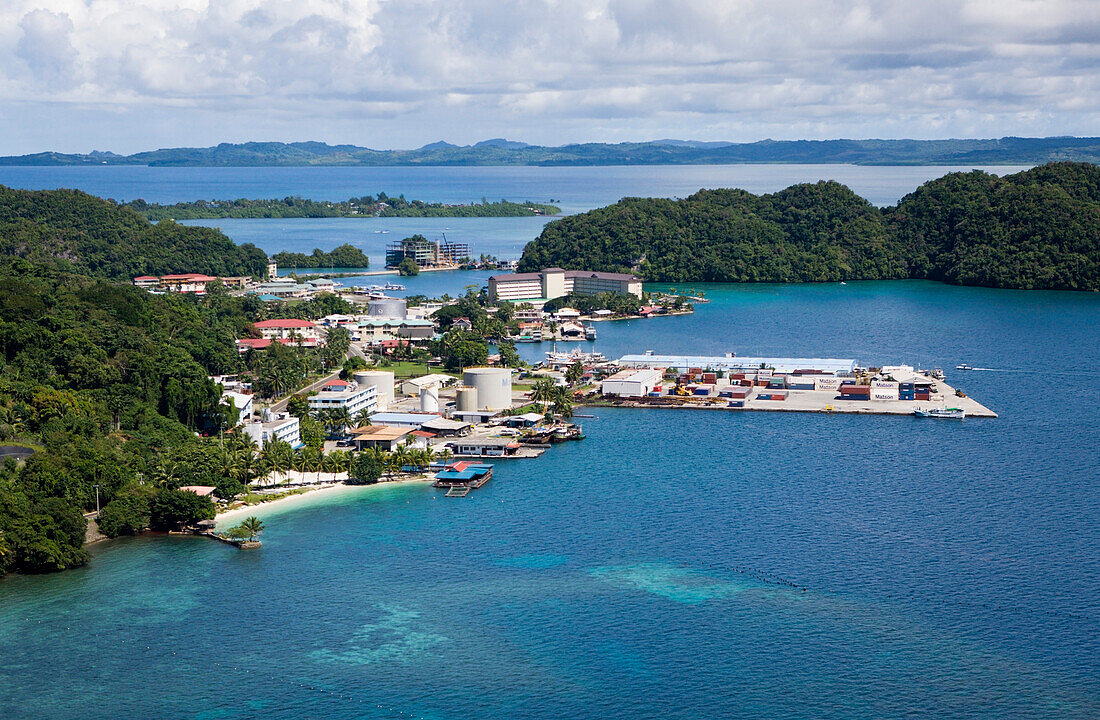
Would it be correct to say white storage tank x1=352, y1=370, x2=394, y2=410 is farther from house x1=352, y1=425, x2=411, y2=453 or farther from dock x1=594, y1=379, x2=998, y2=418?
dock x1=594, y1=379, x2=998, y2=418

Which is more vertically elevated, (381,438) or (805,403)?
(381,438)

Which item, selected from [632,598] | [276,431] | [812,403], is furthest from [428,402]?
[632,598]

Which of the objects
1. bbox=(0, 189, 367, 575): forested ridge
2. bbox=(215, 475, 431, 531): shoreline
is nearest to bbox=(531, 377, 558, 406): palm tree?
bbox=(0, 189, 367, 575): forested ridge

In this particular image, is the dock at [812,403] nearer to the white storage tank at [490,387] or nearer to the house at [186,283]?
the white storage tank at [490,387]

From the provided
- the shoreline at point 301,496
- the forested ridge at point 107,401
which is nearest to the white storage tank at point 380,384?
the forested ridge at point 107,401

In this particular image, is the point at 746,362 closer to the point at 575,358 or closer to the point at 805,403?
the point at 805,403

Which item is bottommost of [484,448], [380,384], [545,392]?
[484,448]

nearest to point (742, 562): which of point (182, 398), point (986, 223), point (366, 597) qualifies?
point (366, 597)
